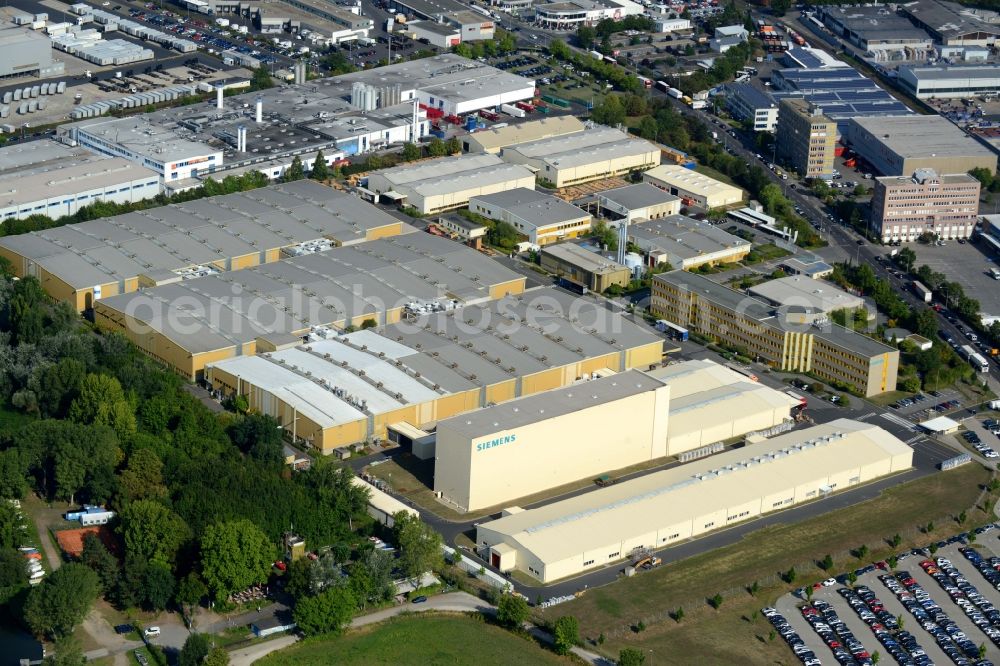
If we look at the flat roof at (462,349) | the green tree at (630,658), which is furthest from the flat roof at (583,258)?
the green tree at (630,658)

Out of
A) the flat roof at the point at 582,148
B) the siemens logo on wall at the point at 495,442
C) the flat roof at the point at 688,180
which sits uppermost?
the flat roof at the point at 582,148

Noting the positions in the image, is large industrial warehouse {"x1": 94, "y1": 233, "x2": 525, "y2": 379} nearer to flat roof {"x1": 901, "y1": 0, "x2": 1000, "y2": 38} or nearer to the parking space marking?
the parking space marking

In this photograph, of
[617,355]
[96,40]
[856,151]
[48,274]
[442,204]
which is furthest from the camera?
[96,40]

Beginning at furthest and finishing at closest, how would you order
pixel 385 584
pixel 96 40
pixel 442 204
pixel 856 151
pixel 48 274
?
1. pixel 96 40
2. pixel 856 151
3. pixel 442 204
4. pixel 48 274
5. pixel 385 584

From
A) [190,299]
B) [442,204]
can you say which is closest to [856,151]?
[442,204]

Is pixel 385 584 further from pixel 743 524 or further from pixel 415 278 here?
pixel 415 278

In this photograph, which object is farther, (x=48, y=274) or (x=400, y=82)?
(x=400, y=82)

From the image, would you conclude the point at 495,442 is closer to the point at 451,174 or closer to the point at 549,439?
the point at 549,439

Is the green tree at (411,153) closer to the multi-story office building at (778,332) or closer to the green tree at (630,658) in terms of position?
the multi-story office building at (778,332)
